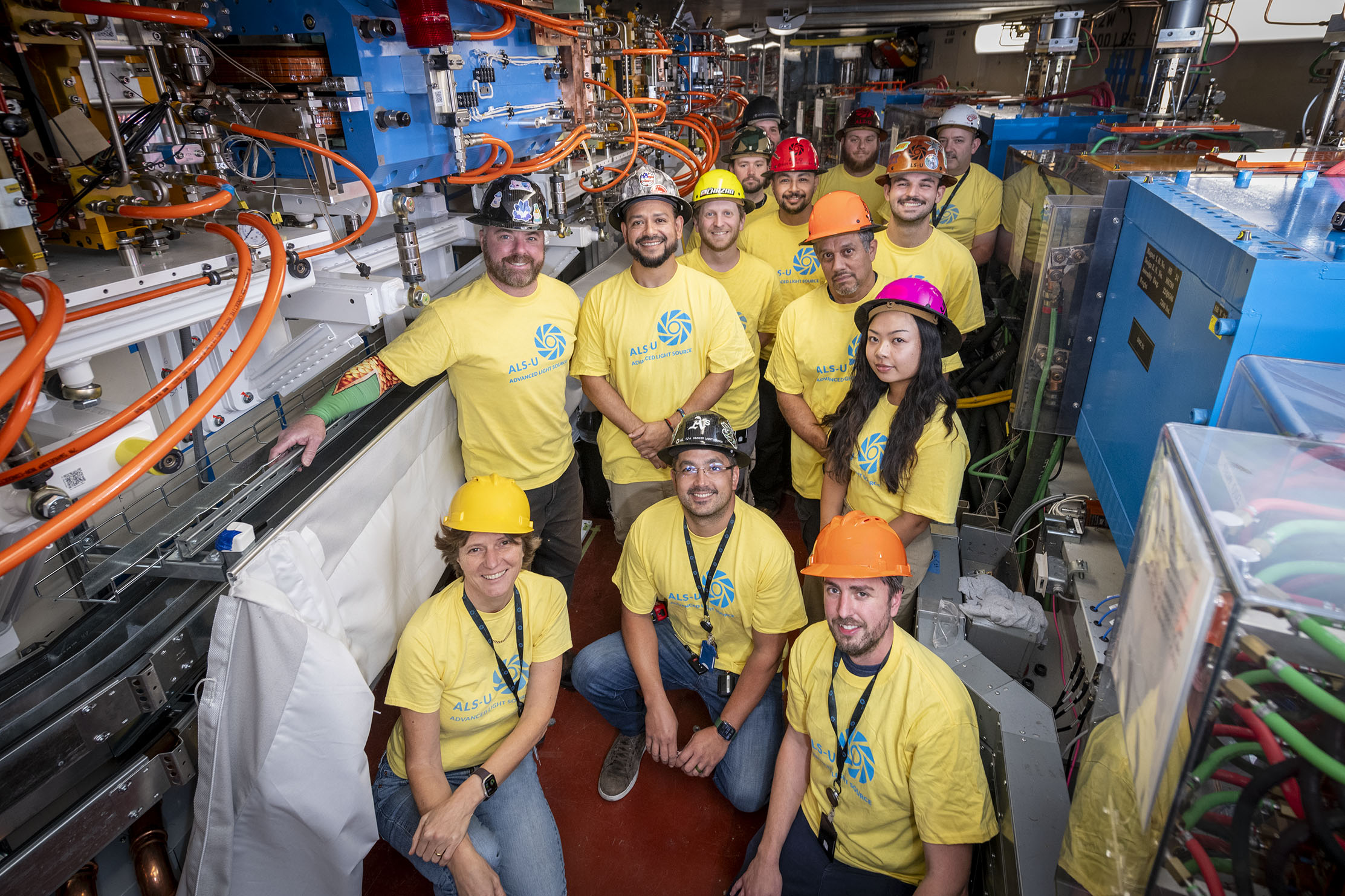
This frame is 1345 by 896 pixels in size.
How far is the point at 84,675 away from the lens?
144 cm

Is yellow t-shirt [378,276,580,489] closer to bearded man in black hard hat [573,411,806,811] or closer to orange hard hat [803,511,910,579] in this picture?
bearded man in black hard hat [573,411,806,811]

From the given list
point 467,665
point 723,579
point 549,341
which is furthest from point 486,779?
point 549,341

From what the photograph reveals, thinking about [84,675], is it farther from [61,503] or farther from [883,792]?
[883,792]

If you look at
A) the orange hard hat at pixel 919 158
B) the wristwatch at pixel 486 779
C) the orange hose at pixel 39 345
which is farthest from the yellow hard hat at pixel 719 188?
the orange hose at pixel 39 345

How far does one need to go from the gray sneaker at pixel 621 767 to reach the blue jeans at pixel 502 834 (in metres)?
0.35

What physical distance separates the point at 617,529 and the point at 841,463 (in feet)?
3.62

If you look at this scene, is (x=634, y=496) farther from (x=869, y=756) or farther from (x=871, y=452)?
(x=869, y=756)

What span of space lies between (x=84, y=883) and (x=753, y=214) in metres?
3.49

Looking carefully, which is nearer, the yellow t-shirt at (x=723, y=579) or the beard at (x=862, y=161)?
the yellow t-shirt at (x=723, y=579)

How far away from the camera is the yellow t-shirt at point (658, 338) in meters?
2.70

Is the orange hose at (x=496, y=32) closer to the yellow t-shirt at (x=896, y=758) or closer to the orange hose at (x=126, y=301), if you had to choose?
the orange hose at (x=126, y=301)

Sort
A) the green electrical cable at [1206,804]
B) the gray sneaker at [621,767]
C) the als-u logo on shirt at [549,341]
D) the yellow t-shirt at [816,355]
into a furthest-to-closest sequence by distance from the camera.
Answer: the yellow t-shirt at [816,355] < the als-u logo on shirt at [549,341] < the gray sneaker at [621,767] < the green electrical cable at [1206,804]

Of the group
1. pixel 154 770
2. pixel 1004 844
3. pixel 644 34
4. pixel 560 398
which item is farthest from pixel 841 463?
pixel 644 34

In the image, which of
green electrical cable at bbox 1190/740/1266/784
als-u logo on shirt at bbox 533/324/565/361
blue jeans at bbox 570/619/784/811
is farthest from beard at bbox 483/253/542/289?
green electrical cable at bbox 1190/740/1266/784
